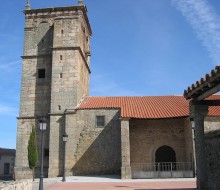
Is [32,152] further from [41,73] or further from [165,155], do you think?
[165,155]

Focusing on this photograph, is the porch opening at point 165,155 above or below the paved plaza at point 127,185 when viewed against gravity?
above

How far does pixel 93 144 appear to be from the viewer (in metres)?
25.3

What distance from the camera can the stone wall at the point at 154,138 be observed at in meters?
24.7

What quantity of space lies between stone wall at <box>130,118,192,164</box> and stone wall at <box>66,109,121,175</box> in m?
1.31

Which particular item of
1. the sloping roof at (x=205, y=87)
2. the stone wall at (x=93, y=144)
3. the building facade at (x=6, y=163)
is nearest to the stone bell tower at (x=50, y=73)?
the stone wall at (x=93, y=144)

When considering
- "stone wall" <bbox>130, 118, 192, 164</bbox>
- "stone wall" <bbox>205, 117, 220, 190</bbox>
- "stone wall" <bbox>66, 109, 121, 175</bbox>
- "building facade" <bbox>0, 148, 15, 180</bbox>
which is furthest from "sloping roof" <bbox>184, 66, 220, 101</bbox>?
"building facade" <bbox>0, 148, 15, 180</bbox>

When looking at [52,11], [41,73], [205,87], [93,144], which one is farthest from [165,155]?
[205,87]

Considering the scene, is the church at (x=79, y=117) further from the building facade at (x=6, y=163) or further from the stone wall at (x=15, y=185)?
the building facade at (x=6, y=163)

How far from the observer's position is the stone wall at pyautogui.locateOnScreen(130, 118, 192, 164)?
81.1 feet

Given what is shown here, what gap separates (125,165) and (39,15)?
631 inches

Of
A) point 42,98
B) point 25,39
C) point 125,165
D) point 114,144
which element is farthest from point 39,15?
point 125,165

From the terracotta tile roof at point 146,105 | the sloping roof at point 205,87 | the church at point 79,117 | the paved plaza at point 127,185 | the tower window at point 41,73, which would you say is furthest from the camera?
the tower window at point 41,73

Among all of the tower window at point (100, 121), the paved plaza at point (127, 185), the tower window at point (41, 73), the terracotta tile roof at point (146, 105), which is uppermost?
the tower window at point (41, 73)

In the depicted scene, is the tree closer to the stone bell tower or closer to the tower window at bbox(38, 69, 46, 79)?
the stone bell tower
